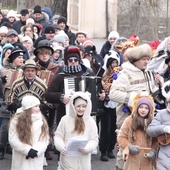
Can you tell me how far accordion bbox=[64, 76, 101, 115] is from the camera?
38.6 ft

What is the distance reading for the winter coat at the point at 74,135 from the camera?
1077cm

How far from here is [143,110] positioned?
10.3 m

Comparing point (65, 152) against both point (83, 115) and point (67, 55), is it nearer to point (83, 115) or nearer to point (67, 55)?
point (83, 115)

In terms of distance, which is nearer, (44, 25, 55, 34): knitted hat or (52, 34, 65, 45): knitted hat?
(52, 34, 65, 45): knitted hat

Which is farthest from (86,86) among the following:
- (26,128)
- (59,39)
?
(59,39)

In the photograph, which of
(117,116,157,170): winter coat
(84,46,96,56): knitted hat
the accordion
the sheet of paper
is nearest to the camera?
(117,116,157,170): winter coat

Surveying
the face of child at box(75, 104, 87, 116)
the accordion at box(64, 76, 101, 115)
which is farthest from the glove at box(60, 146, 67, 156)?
the accordion at box(64, 76, 101, 115)

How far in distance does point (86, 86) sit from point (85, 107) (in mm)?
1005

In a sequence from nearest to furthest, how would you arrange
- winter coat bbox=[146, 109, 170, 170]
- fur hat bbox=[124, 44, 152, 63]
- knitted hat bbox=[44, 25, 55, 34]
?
winter coat bbox=[146, 109, 170, 170] → fur hat bbox=[124, 44, 152, 63] → knitted hat bbox=[44, 25, 55, 34]

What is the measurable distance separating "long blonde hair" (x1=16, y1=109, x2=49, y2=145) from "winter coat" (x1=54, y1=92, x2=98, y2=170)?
0.63ft

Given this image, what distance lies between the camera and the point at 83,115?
1095 cm

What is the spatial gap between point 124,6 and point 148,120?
18.8m

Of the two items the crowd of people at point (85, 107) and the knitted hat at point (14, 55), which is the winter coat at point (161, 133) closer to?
the crowd of people at point (85, 107)

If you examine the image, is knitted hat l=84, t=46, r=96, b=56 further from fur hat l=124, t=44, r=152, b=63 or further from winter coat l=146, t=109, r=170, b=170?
winter coat l=146, t=109, r=170, b=170
